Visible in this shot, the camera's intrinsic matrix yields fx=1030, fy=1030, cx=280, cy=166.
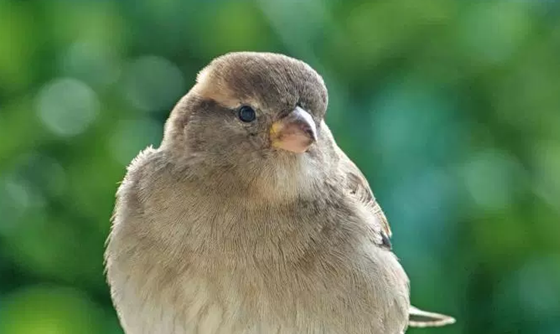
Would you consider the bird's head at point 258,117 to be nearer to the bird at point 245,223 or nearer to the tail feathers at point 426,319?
the bird at point 245,223

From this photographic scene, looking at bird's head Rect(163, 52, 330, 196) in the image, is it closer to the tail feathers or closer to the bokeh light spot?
the tail feathers

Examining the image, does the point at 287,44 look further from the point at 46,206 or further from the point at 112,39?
the point at 46,206

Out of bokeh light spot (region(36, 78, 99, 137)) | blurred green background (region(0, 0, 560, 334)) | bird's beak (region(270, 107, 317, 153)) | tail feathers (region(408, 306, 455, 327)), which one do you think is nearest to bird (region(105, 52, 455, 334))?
bird's beak (region(270, 107, 317, 153))

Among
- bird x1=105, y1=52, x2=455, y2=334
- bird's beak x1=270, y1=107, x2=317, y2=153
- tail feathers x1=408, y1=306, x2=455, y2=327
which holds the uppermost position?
bird's beak x1=270, y1=107, x2=317, y2=153

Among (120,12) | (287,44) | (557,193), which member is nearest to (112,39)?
(120,12)

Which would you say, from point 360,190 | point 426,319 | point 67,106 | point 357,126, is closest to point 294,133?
point 360,190

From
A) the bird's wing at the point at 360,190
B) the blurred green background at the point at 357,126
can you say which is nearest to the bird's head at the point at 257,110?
the bird's wing at the point at 360,190
